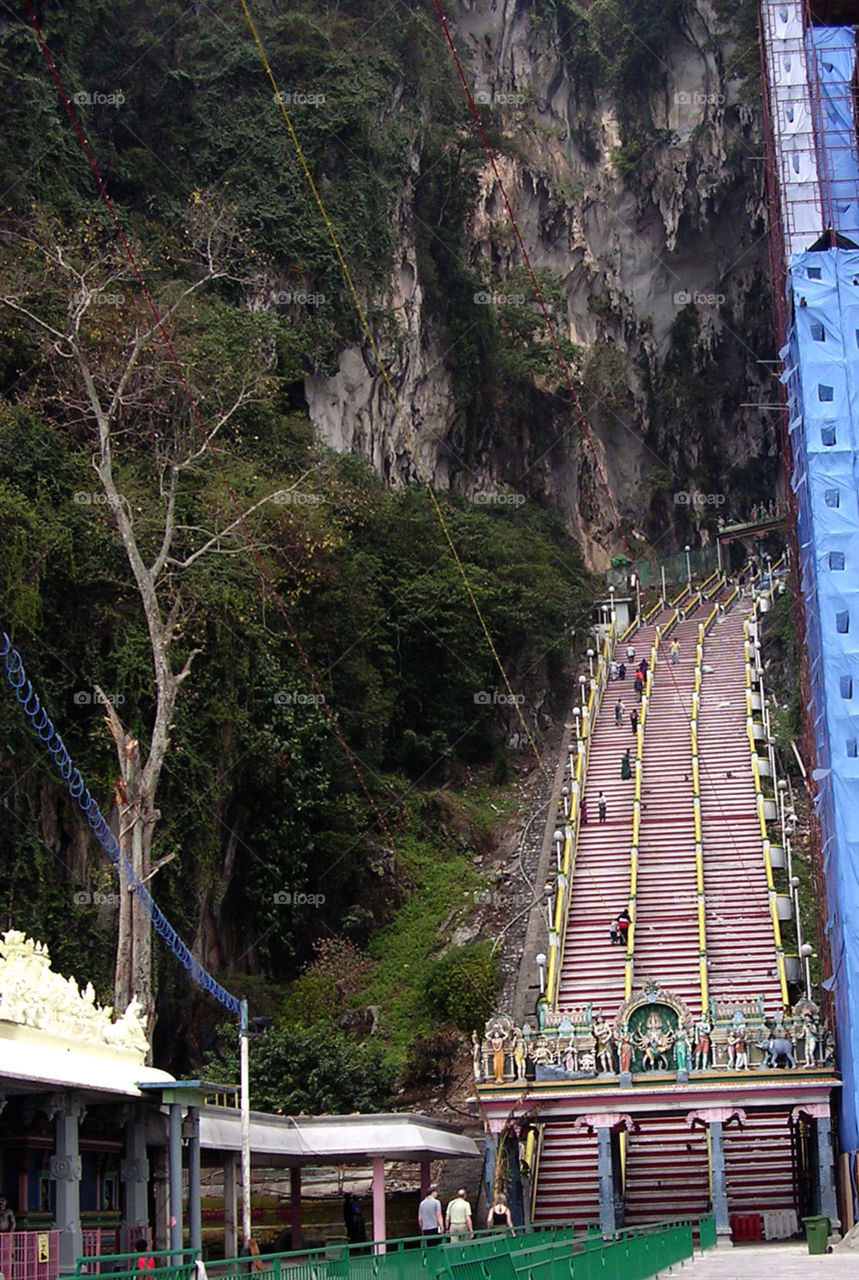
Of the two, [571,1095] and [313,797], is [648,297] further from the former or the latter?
[571,1095]

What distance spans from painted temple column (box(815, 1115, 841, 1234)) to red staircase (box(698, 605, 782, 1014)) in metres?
2.34

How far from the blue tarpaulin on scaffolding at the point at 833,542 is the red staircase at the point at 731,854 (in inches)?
76.4

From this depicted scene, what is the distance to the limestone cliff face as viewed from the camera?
5747 centimetres

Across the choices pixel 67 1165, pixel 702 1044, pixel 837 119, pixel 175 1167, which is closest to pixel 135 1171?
pixel 175 1167

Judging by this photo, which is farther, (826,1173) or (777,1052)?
(777,1052)

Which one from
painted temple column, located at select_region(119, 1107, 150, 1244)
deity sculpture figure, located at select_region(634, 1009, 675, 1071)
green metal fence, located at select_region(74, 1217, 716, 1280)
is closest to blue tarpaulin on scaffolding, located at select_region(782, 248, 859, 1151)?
deity sculpture figure, located at select_region(634, 1009, 675, 1071)

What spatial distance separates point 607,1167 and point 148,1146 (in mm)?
8906

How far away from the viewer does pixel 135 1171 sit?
16.8 m

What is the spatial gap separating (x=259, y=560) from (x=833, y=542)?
36.6 feet

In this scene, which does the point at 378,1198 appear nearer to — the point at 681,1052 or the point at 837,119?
the point at 681,1052

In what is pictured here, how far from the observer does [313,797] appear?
35594 mm

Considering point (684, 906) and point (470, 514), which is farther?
point (470, 514)

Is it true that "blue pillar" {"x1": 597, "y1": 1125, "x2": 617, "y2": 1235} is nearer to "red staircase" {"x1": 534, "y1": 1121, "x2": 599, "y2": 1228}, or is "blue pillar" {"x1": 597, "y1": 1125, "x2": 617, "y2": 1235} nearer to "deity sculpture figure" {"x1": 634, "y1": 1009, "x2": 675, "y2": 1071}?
"red staircase" {"x1": 534, "y1": 1121, "x2": 599, "y2": 1228}

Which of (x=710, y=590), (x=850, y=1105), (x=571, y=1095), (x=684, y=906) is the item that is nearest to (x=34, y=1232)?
(x=571, y=1095)
